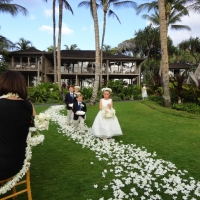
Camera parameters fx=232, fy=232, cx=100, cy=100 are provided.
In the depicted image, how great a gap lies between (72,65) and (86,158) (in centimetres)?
3171

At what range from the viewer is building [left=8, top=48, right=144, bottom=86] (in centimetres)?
3172

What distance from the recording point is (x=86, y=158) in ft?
16.9

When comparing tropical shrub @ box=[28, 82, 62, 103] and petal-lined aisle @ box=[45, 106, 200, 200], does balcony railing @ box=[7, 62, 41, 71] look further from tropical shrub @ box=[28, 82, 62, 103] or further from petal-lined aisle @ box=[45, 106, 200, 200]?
petal-lined aisle @ box=[45, 106, 200, 200]

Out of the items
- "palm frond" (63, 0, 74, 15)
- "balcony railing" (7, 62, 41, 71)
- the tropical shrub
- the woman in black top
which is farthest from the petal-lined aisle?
"balcony railing" (7, 62, 41, 71)

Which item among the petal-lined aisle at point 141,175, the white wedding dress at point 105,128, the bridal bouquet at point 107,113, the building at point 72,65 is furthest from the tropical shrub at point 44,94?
the petal-lined aisle at point 141,175

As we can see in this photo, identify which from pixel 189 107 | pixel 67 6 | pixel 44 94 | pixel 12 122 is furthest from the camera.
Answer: pixel 67 6

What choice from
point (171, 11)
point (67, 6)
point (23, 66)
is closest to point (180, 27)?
point (171, 11)

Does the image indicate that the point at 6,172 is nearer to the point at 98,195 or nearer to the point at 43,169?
the point at 98,195

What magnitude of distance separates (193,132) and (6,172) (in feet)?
22.4

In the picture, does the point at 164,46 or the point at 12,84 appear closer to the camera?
the point at 12,84

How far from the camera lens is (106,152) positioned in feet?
18.3

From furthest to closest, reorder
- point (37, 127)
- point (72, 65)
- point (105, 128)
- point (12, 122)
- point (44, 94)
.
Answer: point (72, 65) < point (44, 94) < point (105, 128) < point (37, 127) < point (12, 122)

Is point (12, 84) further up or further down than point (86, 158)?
further up

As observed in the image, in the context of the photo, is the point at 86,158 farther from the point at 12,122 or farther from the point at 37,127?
the point at 12,122
